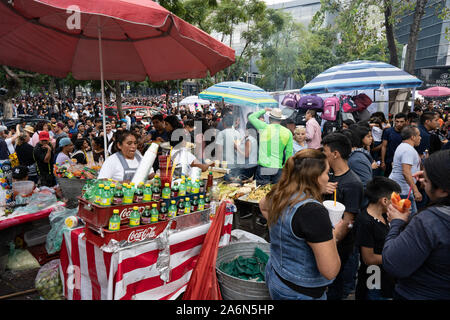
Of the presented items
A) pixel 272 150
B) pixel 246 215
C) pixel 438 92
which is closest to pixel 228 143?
pixel 272 150

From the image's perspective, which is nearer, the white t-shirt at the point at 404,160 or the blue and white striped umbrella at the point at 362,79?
the white t-shirt at the point at 404,160

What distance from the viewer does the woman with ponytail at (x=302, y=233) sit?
181cm

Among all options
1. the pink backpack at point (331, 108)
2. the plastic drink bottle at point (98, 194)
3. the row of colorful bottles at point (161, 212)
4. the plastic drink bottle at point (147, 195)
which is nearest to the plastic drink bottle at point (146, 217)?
the row of colorful bottles at point (161, 212)

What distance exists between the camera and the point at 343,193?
2.90 meters

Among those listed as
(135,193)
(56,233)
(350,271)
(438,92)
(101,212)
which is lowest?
(350,271)

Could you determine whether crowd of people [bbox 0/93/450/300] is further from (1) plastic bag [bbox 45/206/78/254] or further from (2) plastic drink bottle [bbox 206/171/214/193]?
(2) plastic drink bottle [bbox 206/171/214/193]

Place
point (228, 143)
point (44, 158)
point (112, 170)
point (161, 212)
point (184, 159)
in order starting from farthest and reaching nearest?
point (228, 143), point (44, 158), point (184, 159), point (112, 170), point (161, 212)

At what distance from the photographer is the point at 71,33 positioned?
15.7ft

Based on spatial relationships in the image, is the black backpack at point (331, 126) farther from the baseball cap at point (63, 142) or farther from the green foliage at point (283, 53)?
the green foliage at point (283, 53)

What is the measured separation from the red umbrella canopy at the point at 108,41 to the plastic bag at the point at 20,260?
3096 mm

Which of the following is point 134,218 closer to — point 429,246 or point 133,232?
point 133,232

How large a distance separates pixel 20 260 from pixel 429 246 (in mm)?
4646

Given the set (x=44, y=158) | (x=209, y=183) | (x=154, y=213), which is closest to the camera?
(x=154, y=213)

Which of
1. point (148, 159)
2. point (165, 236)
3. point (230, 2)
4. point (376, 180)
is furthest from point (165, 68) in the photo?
point (230, 2)
